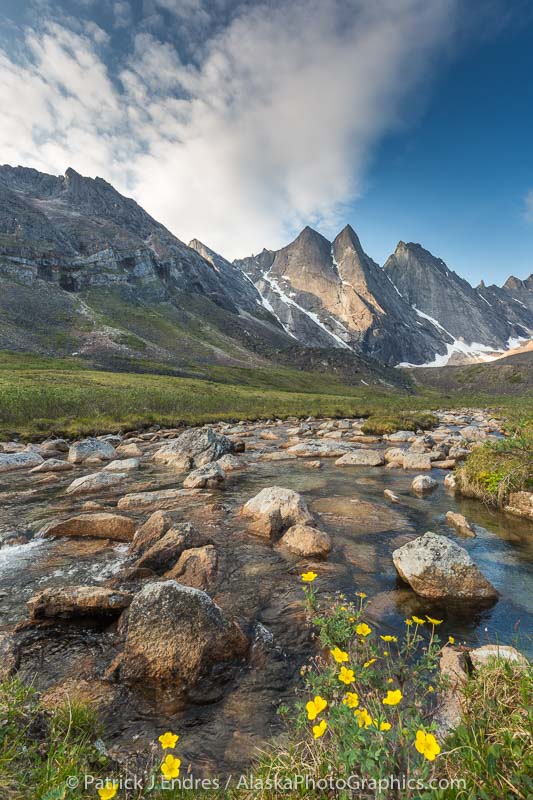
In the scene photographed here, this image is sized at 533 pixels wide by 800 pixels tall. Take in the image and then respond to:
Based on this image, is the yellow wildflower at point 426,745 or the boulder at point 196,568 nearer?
the yellow wildflower at point 426,745

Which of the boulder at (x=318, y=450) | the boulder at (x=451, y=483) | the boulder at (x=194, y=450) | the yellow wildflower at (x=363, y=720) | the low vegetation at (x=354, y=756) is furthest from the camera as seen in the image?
the boulder at (x=318, y=450)

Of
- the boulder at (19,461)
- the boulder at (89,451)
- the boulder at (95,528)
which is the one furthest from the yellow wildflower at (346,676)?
the boulder at (19,461)

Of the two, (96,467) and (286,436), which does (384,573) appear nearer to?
(96,467)

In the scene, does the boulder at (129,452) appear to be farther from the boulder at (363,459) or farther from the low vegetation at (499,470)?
the low vegetation at (499,470)

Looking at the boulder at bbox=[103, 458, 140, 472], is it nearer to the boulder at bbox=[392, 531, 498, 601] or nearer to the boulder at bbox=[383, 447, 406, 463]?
the boulder at bbox=[383, 447, 406, 463]

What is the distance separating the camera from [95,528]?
11.0 metres

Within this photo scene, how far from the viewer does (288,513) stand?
11.8m

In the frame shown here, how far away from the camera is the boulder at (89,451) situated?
21.9 meters

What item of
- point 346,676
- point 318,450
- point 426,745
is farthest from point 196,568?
point 318,450

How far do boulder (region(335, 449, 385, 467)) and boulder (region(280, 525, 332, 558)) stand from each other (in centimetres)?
1200

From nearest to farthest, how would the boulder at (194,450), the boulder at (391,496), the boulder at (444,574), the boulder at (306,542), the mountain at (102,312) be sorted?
the boulder at (444,574) → the boulder at (306,542) → the boulder at (391,496) → the boulder at (194,450) → the mountain at (102,312)

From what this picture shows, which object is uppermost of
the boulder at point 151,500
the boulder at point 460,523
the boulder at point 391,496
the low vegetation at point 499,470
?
the low vegetation at point 499,470

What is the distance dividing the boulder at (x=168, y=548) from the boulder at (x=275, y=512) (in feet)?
7.81

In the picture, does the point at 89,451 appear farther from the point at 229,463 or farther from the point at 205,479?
the point at 205,479
